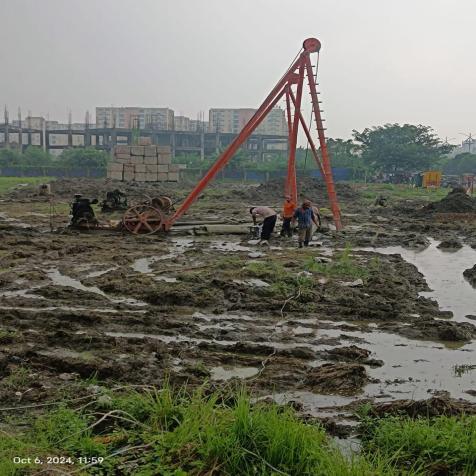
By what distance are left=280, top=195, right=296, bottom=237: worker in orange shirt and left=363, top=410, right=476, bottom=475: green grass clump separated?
39.8 feet

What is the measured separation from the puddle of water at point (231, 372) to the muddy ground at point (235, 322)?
3cm

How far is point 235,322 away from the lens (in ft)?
26.7

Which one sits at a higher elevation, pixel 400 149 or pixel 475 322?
pixel 400 149

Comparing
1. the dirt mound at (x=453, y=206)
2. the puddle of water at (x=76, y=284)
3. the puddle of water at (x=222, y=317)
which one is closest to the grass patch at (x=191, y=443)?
the puddle of water at (x=222, y=317)

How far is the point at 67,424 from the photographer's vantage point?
4348 mm

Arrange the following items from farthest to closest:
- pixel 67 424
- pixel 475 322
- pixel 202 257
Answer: pixel 202 257
pixel 475 322
pixel 67 424

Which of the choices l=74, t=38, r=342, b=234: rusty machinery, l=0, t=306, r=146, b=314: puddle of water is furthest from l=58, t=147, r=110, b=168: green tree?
l=0, t=306, r=146, b=314: puddle of water

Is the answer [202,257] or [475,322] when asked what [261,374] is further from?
[202,257]

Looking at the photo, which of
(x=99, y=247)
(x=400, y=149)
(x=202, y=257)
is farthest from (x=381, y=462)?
Answer: (x=400, y=149)


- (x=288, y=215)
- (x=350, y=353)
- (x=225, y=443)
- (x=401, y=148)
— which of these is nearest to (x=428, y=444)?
(x=225, y=443)

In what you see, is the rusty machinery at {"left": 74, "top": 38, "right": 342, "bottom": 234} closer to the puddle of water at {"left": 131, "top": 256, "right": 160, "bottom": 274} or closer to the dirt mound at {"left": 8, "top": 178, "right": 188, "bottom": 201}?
the puddle of water at {"left": 131, "top": 256, "right": 160, "bottom": 274}

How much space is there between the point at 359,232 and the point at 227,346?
12.7 meters

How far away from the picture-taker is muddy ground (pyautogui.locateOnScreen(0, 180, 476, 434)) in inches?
231

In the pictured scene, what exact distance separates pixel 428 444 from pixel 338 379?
1794 millimetres
